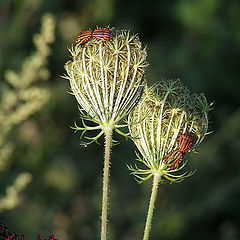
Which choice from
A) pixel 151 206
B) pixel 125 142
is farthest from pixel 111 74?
pixel 125 142

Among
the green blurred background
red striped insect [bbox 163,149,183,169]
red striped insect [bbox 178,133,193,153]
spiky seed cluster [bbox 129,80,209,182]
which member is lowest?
red striped insect [bbox 163,149,183,169]

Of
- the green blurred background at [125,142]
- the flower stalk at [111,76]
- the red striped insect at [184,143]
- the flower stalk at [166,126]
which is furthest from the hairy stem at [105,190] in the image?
the green blurred background at [125,142]

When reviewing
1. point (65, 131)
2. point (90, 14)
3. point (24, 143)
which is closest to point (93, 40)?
point (24, 143)

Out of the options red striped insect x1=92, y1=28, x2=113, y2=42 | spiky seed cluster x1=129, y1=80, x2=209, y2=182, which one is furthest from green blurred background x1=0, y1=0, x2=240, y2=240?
red striped insect x1=92, y1=28, x2=113, y2=42

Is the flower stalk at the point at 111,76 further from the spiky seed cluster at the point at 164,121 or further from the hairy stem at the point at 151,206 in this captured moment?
the hairy stem at the point at 151,206

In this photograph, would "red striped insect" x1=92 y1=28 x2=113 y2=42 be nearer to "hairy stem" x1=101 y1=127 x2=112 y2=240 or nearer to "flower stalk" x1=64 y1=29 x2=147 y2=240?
"flower stalk" x1=64 y1=29 x2=147 y2=240
